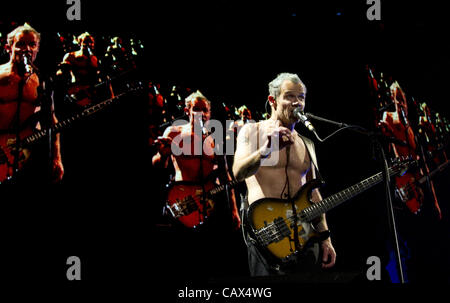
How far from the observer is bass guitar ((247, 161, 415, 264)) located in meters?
2.39

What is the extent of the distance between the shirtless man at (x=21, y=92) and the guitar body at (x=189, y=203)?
1.08m

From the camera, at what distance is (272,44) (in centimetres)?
461

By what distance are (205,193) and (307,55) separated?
219 cm

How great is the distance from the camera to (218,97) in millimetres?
4543

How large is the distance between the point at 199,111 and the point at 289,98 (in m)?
1.69

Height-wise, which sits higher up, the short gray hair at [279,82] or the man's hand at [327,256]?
the short gray hair at [279,82]

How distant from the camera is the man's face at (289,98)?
2.71m

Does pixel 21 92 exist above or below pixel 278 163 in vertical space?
above

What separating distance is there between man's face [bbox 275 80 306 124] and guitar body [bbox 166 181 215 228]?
4.68 ft

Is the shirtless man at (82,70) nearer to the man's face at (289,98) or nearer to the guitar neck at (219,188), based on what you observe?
the guitar neck at (219,188)

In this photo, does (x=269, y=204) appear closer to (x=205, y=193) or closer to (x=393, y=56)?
(x=205, y=193)

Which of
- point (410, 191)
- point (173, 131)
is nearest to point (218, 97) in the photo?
point (173, 131)

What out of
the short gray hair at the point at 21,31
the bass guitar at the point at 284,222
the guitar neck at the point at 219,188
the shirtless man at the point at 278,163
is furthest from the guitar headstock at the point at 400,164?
the short gray hair at the point at 21,31
